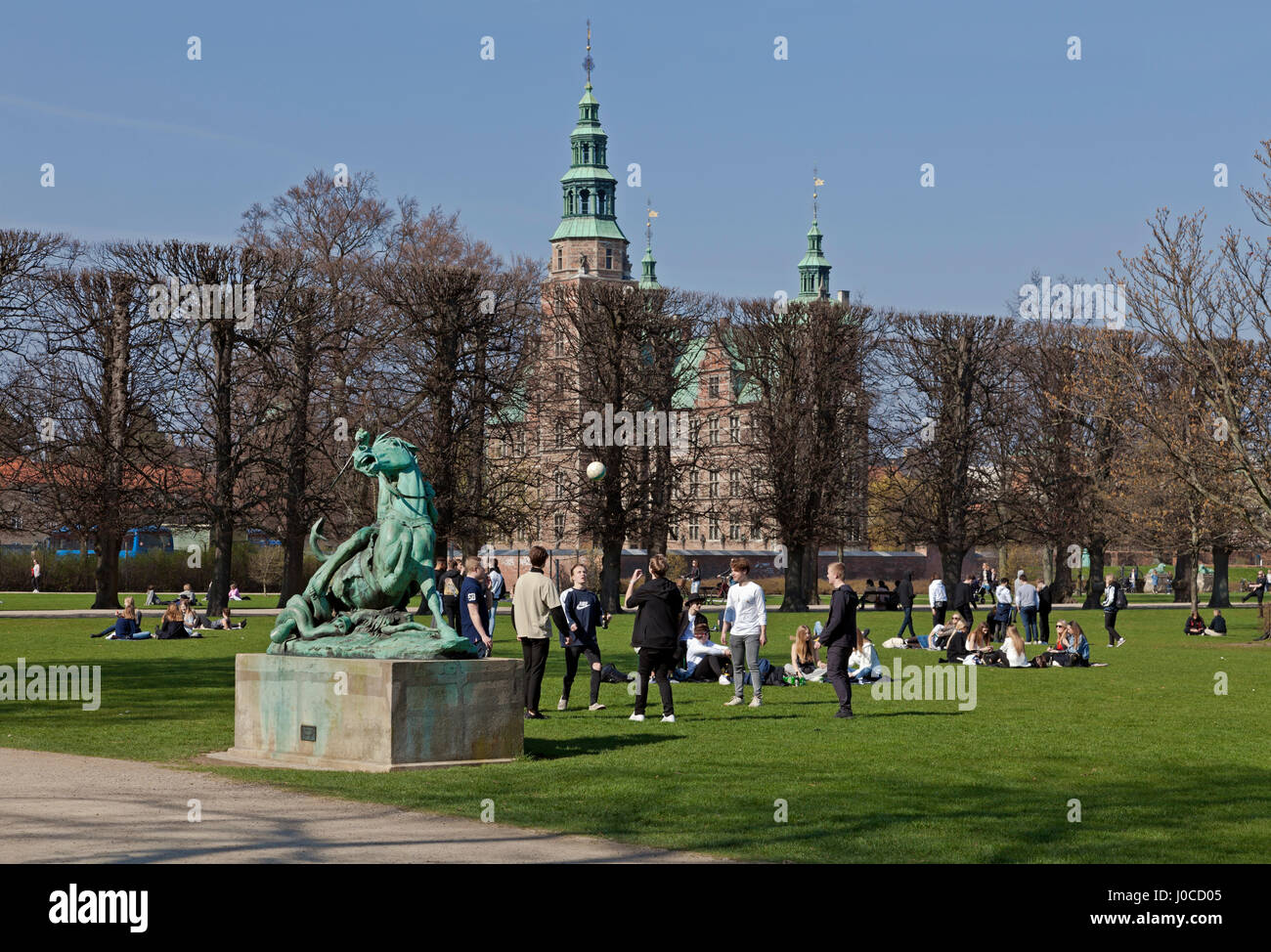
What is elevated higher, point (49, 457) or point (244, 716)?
point (49, 457)

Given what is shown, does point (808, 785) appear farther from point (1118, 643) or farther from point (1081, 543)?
point (1081, 543)

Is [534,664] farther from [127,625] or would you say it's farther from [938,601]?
[938,601]

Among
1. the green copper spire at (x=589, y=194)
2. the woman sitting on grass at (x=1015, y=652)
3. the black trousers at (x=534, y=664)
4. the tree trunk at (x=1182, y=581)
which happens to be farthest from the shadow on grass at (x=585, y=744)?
the green copper spire at (x=589, y=194)

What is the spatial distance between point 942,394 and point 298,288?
24.3 meters

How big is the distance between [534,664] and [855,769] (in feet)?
16.1

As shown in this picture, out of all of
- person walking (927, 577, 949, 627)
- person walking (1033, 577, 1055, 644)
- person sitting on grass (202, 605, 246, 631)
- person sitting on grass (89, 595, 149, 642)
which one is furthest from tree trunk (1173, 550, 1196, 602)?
person sitting on grass (89, 595, 149, 642)

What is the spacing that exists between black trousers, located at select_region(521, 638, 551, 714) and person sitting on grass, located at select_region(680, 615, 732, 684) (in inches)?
253

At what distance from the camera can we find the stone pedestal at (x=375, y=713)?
41.9ft

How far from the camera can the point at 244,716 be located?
14.0 m

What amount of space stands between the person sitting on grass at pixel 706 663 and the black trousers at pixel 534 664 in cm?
642

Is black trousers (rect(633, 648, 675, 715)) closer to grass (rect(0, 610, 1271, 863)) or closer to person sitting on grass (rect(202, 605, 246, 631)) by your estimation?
grass (rect(0, 610, 1271, 863))

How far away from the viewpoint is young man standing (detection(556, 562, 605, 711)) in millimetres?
18734
